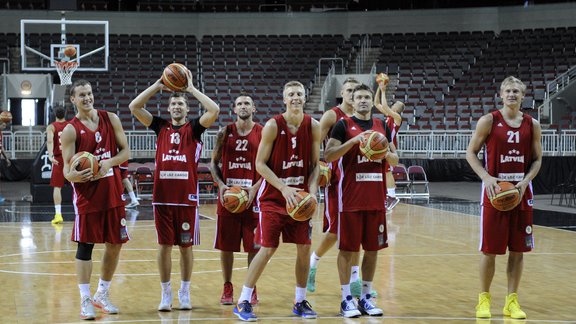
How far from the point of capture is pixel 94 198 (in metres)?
7.22

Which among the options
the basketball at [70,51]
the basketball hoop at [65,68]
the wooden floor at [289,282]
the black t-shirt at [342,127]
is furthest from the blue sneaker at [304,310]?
the basketball at [70,51]

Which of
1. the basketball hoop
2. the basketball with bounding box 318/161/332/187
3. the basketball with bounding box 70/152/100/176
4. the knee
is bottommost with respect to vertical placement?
the knee

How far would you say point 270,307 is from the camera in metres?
7.67

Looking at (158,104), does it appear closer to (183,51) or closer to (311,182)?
(183,51)

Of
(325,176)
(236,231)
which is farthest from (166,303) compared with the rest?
(325,176)

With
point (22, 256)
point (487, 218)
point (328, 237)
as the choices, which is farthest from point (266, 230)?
point (22, 256)

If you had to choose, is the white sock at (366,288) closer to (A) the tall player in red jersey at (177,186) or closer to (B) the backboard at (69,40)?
(A) the tall player in red jersey at (177,186)

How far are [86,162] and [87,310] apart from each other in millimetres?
1200

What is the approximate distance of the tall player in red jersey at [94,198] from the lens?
7199 mm

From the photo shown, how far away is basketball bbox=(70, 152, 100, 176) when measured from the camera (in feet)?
22.9

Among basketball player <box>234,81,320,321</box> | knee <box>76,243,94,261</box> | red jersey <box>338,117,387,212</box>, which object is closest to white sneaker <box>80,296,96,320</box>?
knee <box>76,243,94,261</box>

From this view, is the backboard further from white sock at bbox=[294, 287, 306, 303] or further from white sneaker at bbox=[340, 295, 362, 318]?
white sneaker at bbox=[340, 295, 362, 318]

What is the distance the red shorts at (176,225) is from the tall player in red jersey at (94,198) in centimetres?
33

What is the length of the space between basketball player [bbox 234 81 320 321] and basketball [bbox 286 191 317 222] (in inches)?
6.1
